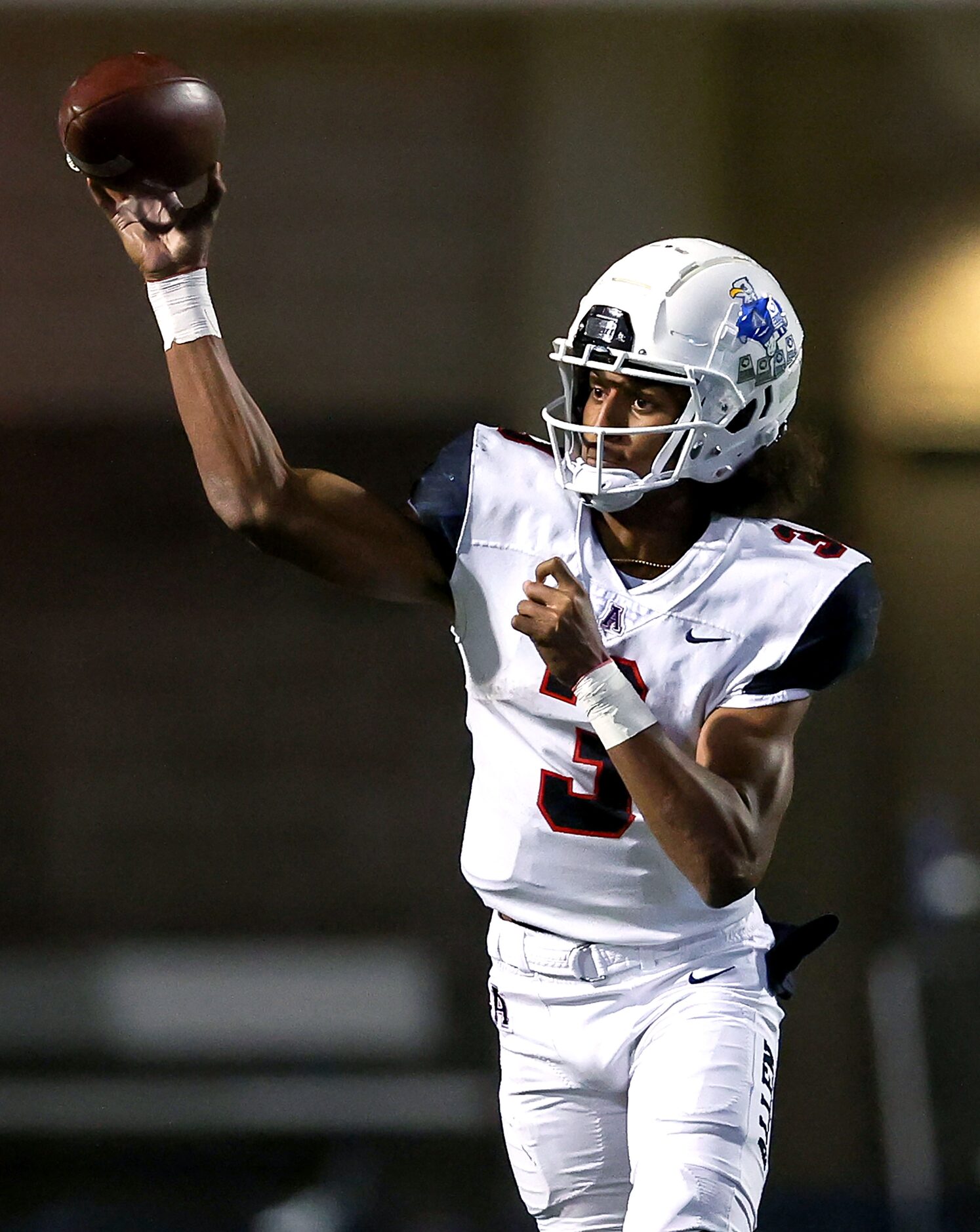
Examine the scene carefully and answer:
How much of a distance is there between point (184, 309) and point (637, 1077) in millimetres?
1033

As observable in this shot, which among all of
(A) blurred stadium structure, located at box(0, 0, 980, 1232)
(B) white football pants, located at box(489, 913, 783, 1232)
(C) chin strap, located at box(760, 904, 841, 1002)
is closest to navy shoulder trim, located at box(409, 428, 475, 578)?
(B) white football pants, located at box(489, 913, 783, 1232)

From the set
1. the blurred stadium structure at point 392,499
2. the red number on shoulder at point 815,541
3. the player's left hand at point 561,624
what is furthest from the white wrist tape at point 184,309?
the blurred stadium structure at point 392,499

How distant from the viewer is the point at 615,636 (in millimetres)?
1856

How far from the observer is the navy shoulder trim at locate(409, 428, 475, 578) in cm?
189

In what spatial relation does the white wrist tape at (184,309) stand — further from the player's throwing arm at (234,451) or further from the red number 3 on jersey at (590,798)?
the red number 3 on jersey at (590,798)

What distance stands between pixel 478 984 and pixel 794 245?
5.50 ft

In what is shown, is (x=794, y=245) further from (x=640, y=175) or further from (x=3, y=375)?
(x=3, y=375)

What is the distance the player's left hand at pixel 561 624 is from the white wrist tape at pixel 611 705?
1cm

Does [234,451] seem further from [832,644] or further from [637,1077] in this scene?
[637,1077]

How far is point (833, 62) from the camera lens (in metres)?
3.20

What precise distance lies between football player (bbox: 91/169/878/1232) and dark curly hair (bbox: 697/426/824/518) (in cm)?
4

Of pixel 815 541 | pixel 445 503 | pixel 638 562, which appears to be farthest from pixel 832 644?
pixel 445 503

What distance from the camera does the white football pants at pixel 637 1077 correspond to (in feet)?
5.50

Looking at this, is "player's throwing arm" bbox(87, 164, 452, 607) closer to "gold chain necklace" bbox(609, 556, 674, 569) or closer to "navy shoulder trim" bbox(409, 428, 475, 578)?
"navy shoulder trim" bbox(409, 428, 475, 578)
